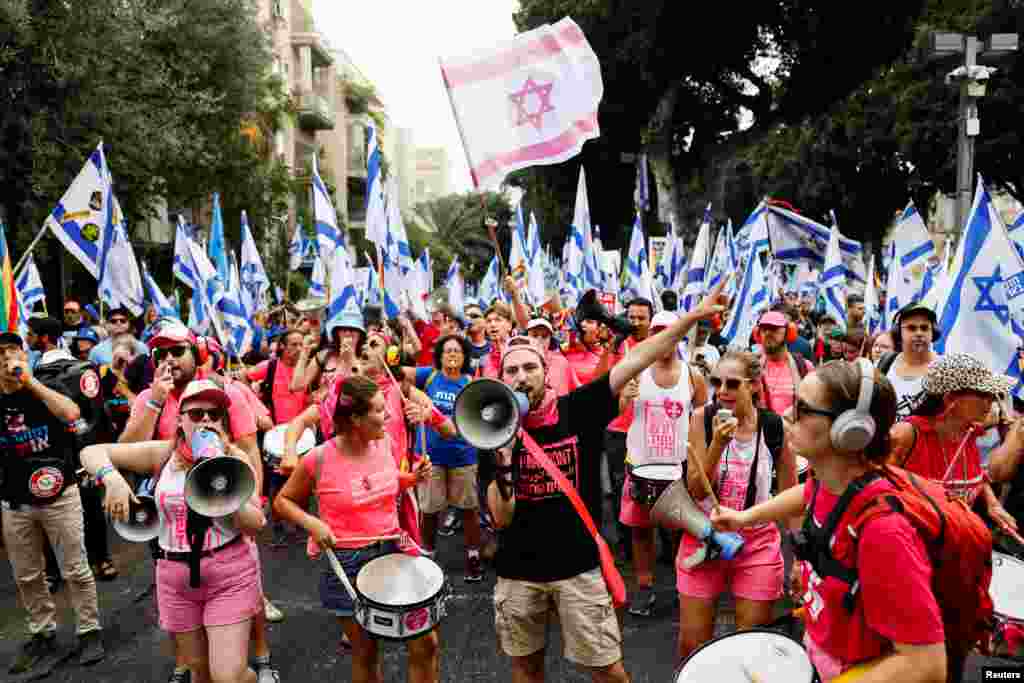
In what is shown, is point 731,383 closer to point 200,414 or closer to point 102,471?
point 200,414

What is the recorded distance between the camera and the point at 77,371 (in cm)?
592

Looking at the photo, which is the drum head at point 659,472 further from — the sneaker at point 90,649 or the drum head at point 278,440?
the sneaker at point 90,649

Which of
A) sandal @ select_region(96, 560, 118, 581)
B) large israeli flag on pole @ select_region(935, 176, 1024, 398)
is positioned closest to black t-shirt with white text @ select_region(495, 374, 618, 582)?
large israeli flag on pole @ select_region(935, 176, 1024, 398)

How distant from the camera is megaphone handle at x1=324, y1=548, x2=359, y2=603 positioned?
3.61 m

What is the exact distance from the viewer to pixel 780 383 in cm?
637

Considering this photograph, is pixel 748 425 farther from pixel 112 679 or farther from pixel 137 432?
pixel 112 679

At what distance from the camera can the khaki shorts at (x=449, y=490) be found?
6742mm

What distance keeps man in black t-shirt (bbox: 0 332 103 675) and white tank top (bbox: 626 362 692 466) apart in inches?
144

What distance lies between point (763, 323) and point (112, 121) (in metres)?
13.7

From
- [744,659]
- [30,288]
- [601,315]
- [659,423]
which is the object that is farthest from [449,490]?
[30,288]

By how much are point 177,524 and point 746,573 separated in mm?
2581

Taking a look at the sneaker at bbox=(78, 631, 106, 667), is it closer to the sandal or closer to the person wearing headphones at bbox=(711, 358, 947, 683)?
the sandal

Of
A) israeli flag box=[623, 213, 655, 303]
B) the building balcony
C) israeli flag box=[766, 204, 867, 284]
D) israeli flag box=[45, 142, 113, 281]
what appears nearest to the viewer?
israeli flag box=[45, 142, 113, 281]

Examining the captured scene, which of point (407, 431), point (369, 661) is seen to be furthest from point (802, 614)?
point (407, 431)
